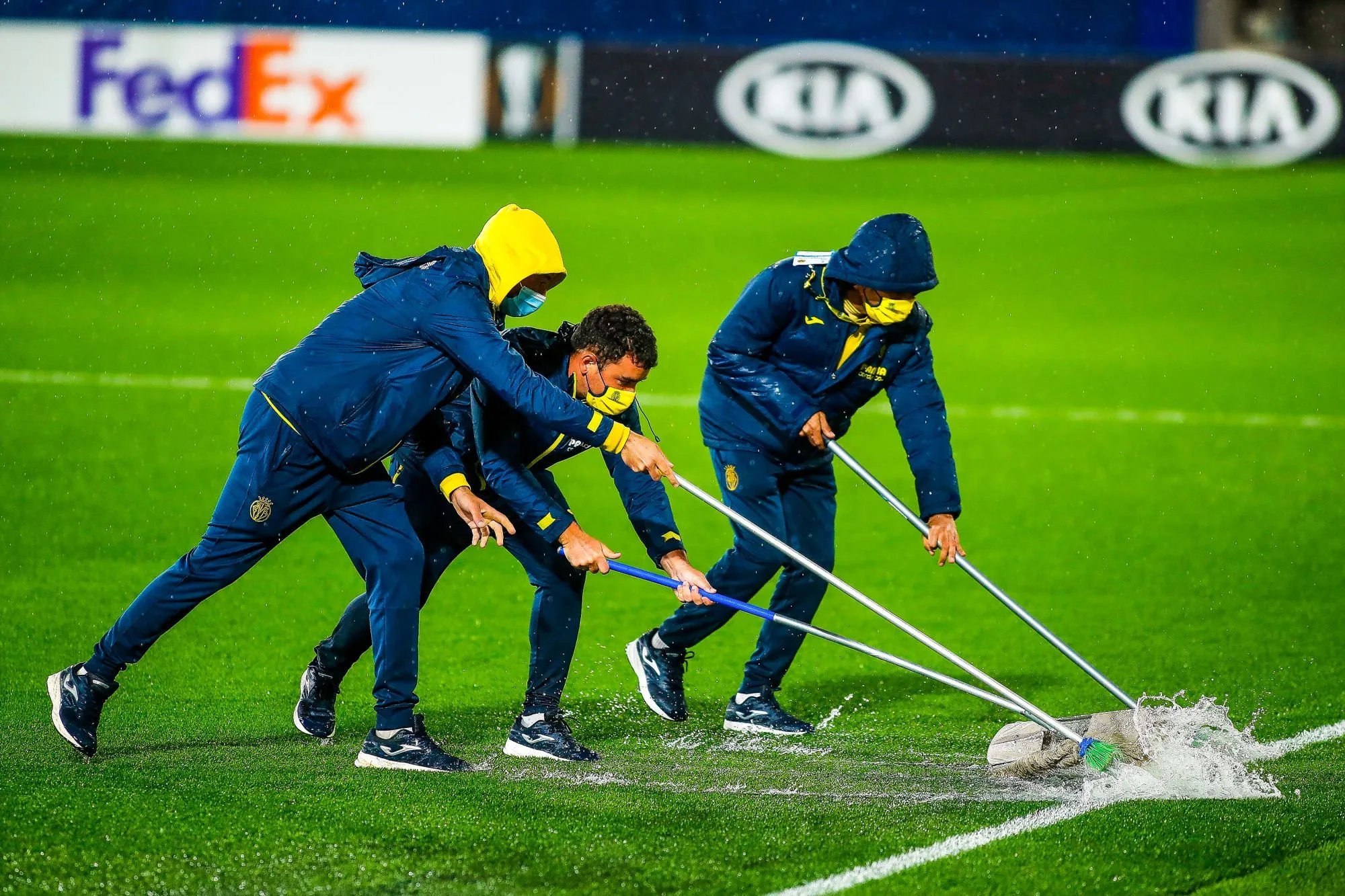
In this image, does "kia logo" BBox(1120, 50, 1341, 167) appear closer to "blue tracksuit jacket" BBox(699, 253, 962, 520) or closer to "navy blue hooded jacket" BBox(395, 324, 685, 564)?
"blue tracksuit jacket" BBox(699, 253, 962, 520)

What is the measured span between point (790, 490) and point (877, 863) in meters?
2.35

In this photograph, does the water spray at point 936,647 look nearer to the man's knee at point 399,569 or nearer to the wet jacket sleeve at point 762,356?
the wet jacket sleeve at point 762,356

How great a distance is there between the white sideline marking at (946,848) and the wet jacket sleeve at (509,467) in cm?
174

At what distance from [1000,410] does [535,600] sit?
8944 millimetres

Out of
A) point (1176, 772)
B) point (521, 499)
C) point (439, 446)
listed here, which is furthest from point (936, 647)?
point (439, 446)

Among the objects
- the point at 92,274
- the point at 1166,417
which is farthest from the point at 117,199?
the point at 1166,417

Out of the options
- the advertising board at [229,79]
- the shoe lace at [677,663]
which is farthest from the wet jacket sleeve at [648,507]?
the advertising board at [229,79]

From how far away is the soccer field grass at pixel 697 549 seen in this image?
5.73 meters

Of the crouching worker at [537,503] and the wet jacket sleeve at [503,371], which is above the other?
the wet jacket sleeve at [503,371]

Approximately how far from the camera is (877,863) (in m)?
5.59

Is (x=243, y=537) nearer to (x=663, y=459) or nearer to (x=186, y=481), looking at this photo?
(x=663, y=459)

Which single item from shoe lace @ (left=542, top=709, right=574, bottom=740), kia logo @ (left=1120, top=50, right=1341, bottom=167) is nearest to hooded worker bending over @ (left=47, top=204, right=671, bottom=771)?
shoe lace @ (left=542, top=709, right=574, bottom=740)

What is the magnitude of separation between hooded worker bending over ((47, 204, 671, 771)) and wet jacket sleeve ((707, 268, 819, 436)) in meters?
1.11

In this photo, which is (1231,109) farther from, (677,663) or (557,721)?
(557,721)
